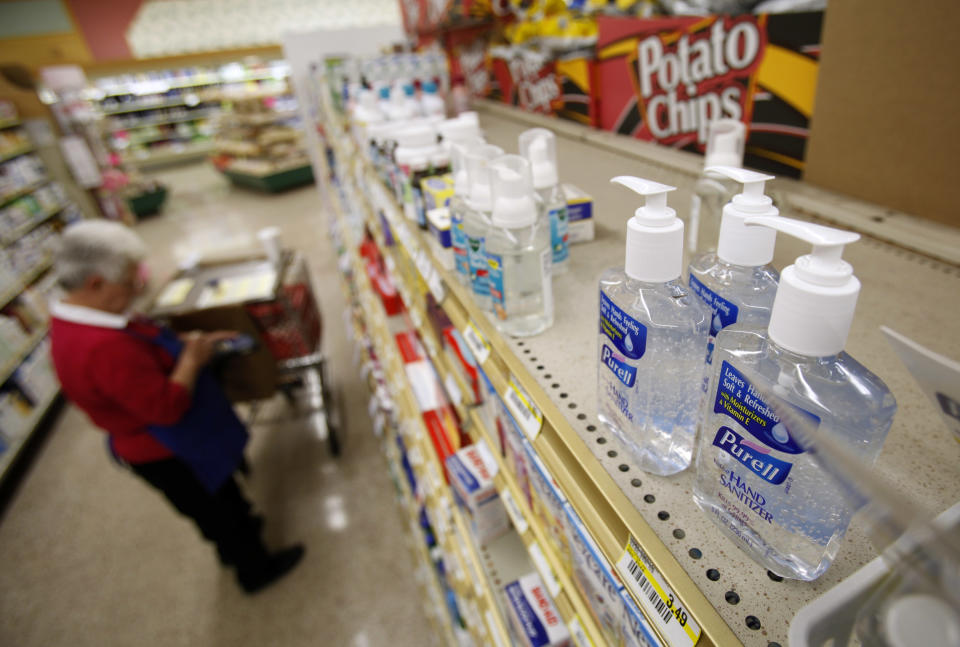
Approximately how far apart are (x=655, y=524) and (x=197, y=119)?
14.6m

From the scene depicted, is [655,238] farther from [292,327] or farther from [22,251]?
[22,251]

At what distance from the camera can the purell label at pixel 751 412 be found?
34 cm

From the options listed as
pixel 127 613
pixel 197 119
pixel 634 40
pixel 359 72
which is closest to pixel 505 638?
pixel 634 40

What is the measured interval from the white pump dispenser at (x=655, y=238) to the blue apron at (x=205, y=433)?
1899 millimetres

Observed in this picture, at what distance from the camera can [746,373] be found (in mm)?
360

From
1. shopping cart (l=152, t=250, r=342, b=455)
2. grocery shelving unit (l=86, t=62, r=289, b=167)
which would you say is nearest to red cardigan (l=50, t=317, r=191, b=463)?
shopping cart (l=152, t=250, r=342, b=455)

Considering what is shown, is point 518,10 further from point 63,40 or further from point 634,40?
point 63,40

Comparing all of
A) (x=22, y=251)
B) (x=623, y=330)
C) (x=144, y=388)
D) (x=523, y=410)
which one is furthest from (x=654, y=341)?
(x=22, y=251)

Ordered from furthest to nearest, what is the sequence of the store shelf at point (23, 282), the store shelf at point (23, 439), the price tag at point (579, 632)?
the store shelf at point (23, 282), the store shelf at point (23, 439), the price tag at point (579, 632)

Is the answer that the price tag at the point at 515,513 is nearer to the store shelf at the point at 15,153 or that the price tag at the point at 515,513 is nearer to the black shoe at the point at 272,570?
the black shoe at the point at 272,570

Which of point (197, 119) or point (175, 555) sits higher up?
point (197, 119)

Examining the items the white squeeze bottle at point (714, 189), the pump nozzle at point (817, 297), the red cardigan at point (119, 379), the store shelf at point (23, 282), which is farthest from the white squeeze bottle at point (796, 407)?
the store shelf at point (23, 282)

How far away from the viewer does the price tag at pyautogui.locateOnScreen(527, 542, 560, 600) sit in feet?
2.59

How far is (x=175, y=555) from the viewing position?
101 inches
